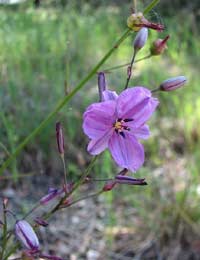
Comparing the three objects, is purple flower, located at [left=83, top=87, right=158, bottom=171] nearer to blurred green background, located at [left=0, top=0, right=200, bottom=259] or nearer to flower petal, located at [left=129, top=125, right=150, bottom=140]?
flower petal, located at [left=129, top=125, right=150, bottom=140]

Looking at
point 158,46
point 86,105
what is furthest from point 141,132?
point 86,105

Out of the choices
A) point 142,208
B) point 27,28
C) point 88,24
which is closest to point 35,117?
point 142,208

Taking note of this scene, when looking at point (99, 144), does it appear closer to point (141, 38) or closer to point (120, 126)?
point (120, 126)

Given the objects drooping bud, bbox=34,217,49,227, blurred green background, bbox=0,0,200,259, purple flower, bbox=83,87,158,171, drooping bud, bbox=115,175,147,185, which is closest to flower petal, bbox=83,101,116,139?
purple flower, bbox=83,87,158,171

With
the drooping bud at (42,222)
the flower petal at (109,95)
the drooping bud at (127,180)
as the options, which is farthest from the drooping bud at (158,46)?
the drooping bud at (42,222)

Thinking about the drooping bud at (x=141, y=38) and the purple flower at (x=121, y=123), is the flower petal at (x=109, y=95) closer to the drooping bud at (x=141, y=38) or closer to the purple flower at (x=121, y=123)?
the purple flower at (x=121, y=123)

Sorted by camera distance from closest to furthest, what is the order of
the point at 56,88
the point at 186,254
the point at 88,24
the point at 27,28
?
the point at 186,254
the point at 56,88
the point at 27,28
the point at 88,24

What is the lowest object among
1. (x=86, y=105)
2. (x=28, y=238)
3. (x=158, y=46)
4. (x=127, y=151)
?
(x=86, y=105)

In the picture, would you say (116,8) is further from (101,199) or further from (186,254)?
(186,254)

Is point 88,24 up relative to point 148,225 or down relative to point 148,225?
up
